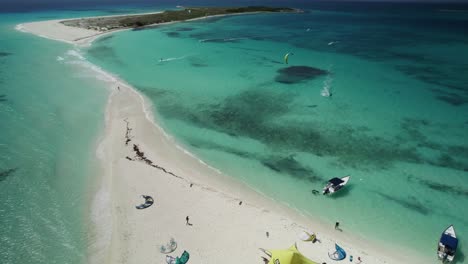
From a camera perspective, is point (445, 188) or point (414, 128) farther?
point (414, 128)

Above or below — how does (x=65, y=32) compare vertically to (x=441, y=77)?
above

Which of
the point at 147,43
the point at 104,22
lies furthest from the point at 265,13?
the point at 147,43

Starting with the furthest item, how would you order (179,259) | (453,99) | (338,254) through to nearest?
(453,99) → (338,254) → (179,259)

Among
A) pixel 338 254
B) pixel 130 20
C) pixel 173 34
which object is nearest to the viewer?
pixel 338 254

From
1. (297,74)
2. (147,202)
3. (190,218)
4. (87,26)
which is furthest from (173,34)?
(190,218)

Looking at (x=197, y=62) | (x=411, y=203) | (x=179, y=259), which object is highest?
(x=197, y=62)

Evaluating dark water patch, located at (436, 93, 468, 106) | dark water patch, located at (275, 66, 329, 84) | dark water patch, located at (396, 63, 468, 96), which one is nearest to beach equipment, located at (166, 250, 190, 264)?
dark water patch, located at (275, 66, 329, 84)

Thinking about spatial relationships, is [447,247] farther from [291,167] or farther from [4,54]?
[4,54]
